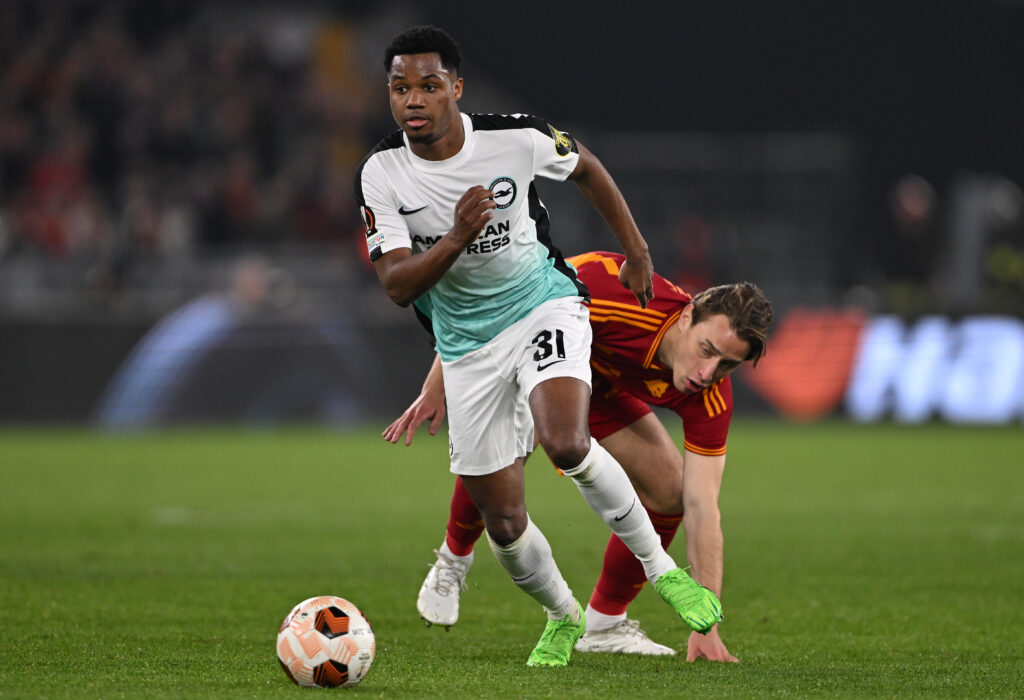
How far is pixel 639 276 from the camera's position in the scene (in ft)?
17.2

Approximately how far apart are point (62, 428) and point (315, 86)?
7.01m

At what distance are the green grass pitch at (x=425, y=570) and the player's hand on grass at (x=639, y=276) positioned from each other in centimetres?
134

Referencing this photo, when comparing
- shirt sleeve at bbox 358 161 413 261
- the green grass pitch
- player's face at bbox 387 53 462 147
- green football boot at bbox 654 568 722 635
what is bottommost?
the green grass pitch

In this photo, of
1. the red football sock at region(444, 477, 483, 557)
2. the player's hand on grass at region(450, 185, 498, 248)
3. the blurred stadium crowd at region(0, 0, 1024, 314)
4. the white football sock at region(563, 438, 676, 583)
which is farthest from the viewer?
the blurred stadium crowd at region(0, 0, 1024, 314)

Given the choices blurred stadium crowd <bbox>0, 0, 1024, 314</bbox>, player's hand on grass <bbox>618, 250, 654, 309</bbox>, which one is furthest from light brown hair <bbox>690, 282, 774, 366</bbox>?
blurred stadium crowd <bbox>0, 0, 1024, 314</bbox>

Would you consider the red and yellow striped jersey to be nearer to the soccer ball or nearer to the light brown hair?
the light brown hair

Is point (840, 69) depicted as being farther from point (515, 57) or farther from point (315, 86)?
point (315, 86)

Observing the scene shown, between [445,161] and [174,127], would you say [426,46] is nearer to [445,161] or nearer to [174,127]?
[445,161]

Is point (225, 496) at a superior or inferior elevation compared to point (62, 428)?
superior

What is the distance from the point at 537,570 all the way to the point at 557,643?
0.26m

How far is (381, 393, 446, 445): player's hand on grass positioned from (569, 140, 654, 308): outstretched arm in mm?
871

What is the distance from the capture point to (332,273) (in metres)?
17.2

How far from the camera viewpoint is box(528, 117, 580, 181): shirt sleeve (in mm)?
5094

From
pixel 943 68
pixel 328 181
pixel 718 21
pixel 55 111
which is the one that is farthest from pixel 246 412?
pixel 943 68
